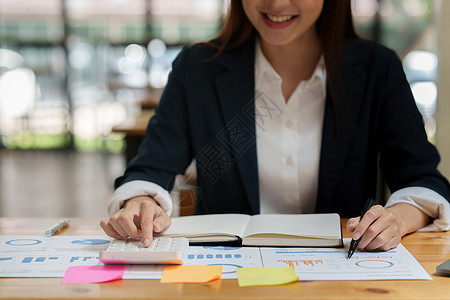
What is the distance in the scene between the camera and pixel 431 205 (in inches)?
48.8

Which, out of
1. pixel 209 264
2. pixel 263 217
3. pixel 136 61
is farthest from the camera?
pixel 136 61

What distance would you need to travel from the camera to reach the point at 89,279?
878mm

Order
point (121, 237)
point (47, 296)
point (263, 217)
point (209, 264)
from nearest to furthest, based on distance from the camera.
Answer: point (47, 296) < point (209, 264) < point (121, 237) < point (263, 217)

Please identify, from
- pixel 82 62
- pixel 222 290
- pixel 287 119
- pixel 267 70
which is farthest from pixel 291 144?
pixel 82 62

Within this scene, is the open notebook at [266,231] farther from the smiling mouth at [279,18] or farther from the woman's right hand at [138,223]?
the smiling mouth at [279,18]

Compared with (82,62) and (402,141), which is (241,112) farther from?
(82,62)

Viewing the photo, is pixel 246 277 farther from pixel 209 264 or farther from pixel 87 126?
pixel 87 126

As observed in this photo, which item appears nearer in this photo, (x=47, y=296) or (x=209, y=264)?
(x=47, y=296)

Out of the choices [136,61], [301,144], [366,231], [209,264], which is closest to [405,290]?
[366,231]

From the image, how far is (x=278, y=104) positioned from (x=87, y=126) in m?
6.69

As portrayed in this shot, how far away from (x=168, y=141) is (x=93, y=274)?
649mm

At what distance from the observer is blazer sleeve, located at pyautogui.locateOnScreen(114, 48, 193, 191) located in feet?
4.69

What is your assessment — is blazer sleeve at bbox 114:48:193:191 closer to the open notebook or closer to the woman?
the woman

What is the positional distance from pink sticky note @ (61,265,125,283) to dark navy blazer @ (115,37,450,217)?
447 mm
